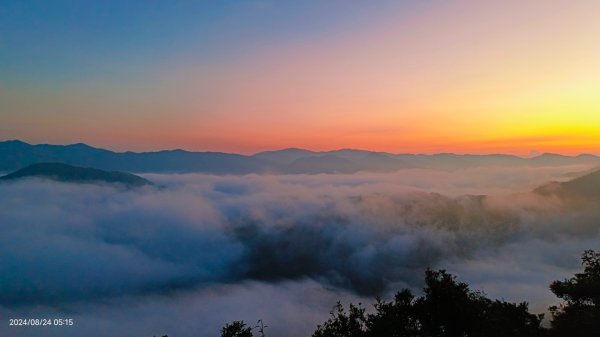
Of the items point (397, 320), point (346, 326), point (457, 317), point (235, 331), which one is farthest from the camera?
point (346, 326)

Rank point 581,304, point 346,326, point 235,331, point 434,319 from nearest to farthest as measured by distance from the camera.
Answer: point 434,319 → point 235,331 → point 346,326 → point 581,304

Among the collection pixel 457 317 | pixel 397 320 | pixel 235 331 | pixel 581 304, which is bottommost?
pixel 235 331

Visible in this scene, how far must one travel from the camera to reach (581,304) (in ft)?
97.8

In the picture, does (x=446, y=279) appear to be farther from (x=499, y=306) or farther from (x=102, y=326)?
(x=102, y=326)

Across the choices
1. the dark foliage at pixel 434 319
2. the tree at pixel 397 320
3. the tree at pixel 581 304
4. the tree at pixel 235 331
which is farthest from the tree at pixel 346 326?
the tree at pixel 581 304

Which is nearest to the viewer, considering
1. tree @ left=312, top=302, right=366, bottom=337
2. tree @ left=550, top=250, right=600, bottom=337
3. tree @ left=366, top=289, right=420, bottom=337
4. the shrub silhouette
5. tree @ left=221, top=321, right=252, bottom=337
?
tree @ left=550, top=250, right=600, bottom=337

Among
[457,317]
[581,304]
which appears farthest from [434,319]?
[581,304]

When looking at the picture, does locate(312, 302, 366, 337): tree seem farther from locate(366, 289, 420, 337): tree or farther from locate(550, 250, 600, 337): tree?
locate(550, 250, 600, 337): tree

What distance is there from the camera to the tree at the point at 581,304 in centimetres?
2342

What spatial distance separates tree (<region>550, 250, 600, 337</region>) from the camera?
2342 centimetres

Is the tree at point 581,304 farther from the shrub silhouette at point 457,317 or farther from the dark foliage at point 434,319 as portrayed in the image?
the dark foliage at point 434,319

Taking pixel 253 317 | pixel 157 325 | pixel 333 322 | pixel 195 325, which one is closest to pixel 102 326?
pixel 157 325

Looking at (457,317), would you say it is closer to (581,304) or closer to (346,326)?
(346,326)

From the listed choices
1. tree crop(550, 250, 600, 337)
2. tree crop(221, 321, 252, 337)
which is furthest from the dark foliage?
tree crop(221, 321, 252, 337)
